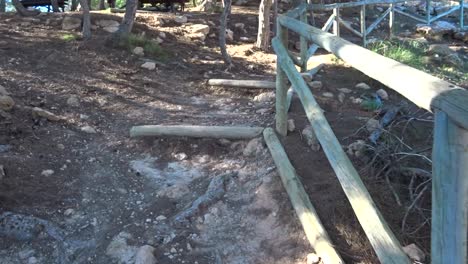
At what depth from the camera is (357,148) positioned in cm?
429

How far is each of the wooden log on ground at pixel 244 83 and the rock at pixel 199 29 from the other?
335 centimetres

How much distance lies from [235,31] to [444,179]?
10.4 m

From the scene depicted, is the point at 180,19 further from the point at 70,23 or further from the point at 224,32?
the point at 224,32

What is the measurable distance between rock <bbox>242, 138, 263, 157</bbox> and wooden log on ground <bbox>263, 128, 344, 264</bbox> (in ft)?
0.66

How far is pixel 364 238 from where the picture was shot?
10.6 ft

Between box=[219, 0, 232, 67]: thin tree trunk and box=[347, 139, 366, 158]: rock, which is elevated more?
box=[219, 0, 232, 67]: thin tree trunk

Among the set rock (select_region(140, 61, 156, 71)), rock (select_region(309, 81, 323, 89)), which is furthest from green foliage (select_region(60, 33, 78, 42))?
Answer: rock (select_region(309, 81, 323, 89))

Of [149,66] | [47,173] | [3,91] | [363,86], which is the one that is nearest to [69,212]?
[47,173]

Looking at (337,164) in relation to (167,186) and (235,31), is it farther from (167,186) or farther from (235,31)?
(235,31)

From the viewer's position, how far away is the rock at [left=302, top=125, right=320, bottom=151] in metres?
4.45

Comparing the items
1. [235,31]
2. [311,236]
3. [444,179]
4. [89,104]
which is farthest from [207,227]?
[235,31]

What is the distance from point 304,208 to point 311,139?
3.86 feet

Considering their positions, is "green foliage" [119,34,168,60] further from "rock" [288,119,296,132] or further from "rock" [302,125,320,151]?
"rock" [302,125,320,151]

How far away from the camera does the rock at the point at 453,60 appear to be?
10328mm
